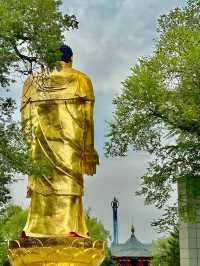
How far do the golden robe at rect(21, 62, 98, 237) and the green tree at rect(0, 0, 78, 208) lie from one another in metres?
7.32

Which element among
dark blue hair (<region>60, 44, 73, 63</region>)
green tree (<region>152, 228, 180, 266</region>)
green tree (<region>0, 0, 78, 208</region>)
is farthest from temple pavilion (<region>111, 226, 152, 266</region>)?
green tree (<region>0, 0, 78, 208</region>)

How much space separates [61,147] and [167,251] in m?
22.9

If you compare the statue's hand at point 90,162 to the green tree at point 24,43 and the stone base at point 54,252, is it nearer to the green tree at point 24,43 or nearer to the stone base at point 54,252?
the stone base at point 54,252

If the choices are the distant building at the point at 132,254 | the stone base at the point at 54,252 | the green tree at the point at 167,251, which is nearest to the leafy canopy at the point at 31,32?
the stone base at the point at 54,252

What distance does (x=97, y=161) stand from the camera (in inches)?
737

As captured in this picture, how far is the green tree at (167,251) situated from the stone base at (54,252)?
34.9 feet

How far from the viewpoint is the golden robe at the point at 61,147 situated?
59.2 feet

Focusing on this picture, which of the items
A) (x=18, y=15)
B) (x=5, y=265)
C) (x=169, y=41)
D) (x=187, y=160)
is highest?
(x=169, y=41)

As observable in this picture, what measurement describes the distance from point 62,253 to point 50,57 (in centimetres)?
748

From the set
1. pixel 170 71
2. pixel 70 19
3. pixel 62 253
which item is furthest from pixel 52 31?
pixel 62 253

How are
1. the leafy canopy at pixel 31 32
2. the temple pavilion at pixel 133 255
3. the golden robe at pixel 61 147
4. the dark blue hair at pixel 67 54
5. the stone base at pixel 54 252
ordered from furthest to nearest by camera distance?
the temple pavilion at pixel 133 255 < the dark blue hair at pixel 67 54 < the golden robe at pixel 61 147 < the stone base at pixel 54 252 < the leafy canopy at pixel 31 32

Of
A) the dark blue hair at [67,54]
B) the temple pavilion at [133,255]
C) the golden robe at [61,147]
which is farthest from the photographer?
the temple pavilion at [133,255]

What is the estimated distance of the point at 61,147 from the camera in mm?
18328

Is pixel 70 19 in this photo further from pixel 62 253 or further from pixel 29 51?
pixel 62 253
